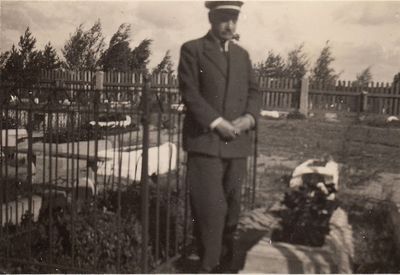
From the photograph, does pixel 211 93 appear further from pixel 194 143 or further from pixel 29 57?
pixel 29 57

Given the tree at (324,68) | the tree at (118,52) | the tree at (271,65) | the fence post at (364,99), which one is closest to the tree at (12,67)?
the tree at (118,52)

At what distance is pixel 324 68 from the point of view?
6.20m

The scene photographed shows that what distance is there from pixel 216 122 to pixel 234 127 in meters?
0.14

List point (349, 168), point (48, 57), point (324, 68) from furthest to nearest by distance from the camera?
1. point (349, 168)
2. point (324, 68)
3. point (48, 57)

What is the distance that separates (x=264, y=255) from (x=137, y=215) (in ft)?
4.05

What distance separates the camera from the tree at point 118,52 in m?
4.03


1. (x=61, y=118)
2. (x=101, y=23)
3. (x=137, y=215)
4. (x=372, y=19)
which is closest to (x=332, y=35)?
(x=372, y=19)

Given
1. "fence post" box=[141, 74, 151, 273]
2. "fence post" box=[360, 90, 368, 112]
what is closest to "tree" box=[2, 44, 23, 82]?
"fence post" box=[141, 74, 151, 273]

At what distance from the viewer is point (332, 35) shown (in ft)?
13.4

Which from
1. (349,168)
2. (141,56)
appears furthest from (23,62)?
(349,168)

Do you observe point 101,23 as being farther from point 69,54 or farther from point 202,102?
point 202,102

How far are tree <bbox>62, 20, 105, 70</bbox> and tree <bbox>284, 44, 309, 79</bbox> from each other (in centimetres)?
176

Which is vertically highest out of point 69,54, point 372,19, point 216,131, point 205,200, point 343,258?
point 372,19

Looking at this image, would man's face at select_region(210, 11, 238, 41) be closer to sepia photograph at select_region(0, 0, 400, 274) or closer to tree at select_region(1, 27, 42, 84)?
sepia photograph at select_region(0, 0, 400, 274)
